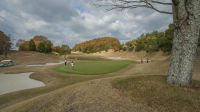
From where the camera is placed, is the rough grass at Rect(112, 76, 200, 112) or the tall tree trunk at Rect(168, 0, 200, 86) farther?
the tall tree trunk at Rect(168, 0, 200, 86)

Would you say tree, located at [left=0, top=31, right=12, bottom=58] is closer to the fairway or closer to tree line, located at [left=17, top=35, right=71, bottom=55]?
tree line, located at [left=17, top=35, right=71, bottom=55]

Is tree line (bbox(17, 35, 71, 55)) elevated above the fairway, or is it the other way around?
tree line (bbox(17, 35, 71, 55))

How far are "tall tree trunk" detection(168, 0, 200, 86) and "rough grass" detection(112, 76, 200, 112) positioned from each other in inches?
22.6

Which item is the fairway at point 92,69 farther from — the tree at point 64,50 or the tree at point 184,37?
the tree at point 64,50

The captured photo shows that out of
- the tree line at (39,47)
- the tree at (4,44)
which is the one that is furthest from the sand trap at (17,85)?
the tree line at (39,47)

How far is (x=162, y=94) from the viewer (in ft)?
32.3

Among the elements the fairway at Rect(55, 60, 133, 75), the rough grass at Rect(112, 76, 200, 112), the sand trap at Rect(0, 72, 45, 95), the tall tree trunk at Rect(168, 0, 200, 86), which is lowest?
the sand trap at Rect(0, 72, 45, 95)

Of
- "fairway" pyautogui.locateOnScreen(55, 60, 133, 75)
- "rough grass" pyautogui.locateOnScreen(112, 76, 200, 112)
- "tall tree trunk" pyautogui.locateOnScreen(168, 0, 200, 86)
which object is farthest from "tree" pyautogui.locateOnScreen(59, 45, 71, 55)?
"tall tree trunk" pyautogui.locateOnScreen(168, 0, 200, 86)

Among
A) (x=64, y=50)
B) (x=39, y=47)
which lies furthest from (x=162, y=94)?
(x=64, y=50)

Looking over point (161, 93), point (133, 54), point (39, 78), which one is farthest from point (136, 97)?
point (133, 54)

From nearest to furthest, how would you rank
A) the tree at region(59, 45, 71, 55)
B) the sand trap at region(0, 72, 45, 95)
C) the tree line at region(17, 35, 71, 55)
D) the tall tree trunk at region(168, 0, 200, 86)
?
the tall tree trunk at region(168, 0, 200, 86) → the sand trap at region(0, 72, 45, 95) → the tree line at region(17, 35, 71, 55) → the tree at region(59, 45, 71, 55)

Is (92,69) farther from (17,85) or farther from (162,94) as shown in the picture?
(162,94)

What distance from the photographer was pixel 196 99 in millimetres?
9633

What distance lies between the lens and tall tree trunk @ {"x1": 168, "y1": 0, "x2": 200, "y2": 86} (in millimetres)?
9969
